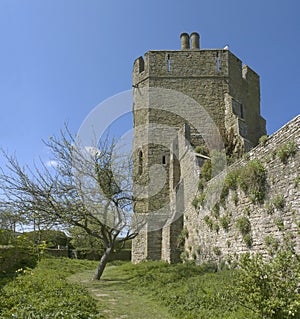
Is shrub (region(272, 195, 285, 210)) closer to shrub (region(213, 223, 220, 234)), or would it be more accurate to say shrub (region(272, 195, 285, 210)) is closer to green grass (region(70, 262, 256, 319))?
green grass (region(70, 262, 256, 319))

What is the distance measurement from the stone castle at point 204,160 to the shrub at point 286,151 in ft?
0.08

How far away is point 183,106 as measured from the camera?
18.7m

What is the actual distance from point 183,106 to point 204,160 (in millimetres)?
5885

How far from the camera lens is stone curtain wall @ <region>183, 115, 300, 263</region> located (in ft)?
22.5

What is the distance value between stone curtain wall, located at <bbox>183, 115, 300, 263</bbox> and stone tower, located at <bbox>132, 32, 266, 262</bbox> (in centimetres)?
624

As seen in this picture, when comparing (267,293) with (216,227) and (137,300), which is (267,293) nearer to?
(137,300)

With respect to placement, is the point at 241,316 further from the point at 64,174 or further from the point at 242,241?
the point at 64,174

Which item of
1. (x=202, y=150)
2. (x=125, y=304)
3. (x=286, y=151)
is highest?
(x=202, y=150)

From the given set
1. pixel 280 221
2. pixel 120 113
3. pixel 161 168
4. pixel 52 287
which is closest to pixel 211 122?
pixel 161 168

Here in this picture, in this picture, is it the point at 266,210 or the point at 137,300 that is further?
the point at 137,300

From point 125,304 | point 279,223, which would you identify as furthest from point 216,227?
point 125,304

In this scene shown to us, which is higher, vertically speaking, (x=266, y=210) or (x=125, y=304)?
(x=266, y=210)

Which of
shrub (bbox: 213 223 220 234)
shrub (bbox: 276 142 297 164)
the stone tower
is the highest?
the stone tower

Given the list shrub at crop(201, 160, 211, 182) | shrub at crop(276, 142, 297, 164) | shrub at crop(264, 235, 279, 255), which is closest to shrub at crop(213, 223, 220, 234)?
shrub at crop(201, 160, 211, 182)
